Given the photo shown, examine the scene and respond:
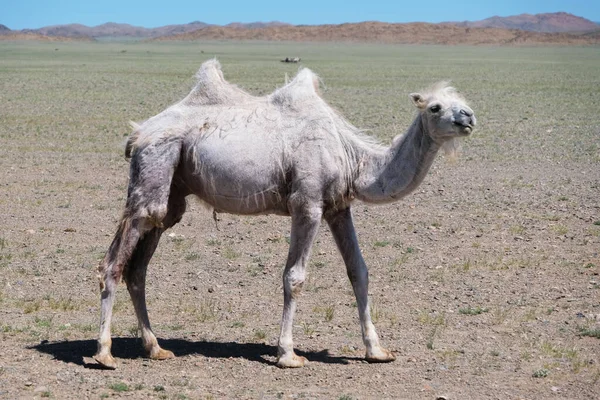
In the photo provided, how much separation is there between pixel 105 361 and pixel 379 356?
2.10m

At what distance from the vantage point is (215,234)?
1174 cm

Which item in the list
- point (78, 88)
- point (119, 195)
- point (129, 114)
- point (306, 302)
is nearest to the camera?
point (306, 302)

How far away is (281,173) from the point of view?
23.9ft

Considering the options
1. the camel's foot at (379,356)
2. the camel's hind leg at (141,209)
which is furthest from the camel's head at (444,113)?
the camel's hind leg at (141,209)

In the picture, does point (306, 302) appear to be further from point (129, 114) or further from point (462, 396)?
point (129, 114)

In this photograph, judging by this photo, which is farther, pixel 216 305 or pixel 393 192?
pixel 216 305

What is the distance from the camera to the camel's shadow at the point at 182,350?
7.38 m

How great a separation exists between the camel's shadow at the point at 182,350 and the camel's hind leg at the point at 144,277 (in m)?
0.16

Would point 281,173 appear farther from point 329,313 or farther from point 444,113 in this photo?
point 329,313

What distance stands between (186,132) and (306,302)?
2.37 meters

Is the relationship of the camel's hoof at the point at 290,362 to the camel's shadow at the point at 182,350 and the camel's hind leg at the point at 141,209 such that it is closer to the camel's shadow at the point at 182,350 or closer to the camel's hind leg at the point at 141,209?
the camel's shadow at the point at 182,350

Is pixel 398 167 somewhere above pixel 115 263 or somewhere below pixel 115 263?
above

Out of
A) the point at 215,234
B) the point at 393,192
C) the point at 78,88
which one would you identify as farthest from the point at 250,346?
the point at 78,88

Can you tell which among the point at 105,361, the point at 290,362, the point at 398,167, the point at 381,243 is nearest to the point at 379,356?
the point at 290,362
